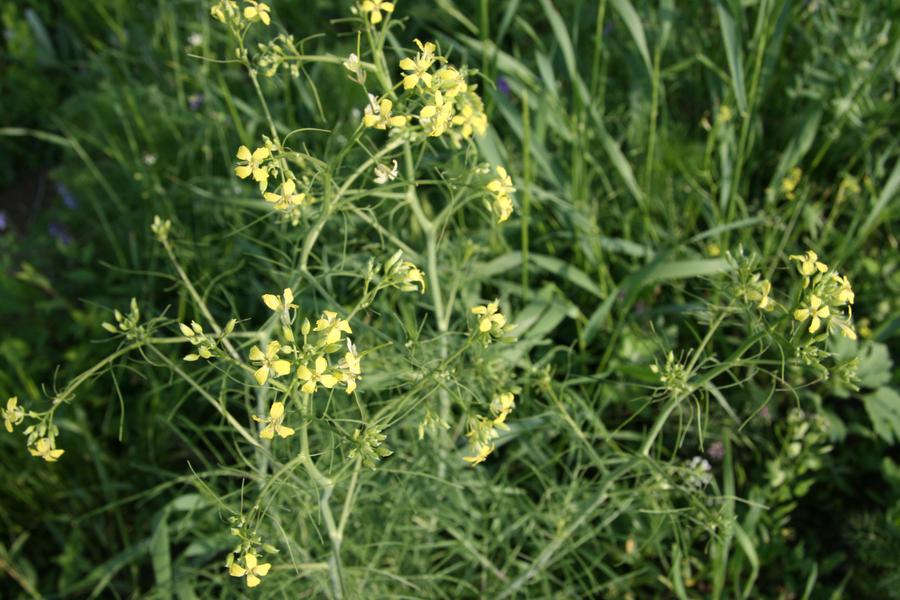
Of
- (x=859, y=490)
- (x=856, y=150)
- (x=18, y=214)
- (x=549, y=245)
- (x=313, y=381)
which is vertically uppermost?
(x=313, y=381)

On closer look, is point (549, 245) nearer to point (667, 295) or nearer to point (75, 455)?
point (667, 295)

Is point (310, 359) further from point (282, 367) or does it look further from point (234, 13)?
point (234, 13)

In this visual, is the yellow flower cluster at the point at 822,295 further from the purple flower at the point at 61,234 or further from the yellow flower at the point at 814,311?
the purple flower at the point at 61,234

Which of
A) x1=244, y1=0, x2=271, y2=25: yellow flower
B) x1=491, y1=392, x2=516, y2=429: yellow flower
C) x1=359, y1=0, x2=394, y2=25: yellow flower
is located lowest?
x1=491, y1=392, x2=516, y2=429: yellow flower

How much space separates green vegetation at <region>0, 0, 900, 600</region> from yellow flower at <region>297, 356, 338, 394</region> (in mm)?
151

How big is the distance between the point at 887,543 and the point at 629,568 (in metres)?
0.66

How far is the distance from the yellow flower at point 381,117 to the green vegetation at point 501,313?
8 centimetres

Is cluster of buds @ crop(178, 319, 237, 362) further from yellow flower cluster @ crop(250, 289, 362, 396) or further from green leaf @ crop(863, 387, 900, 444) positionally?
green leaf @ crop(863, 387, 900, 444)

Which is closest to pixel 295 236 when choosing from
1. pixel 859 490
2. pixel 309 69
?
pixel 309 69

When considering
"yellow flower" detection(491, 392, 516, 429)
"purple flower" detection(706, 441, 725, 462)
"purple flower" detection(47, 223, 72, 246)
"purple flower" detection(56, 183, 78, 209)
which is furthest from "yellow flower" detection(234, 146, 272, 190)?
"purple flower" detection(56, 183, 78, 209)

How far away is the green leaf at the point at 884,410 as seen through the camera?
85.8 inches

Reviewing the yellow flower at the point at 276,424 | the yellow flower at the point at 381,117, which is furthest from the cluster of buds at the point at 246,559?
the yellow flower at the point at 381,117

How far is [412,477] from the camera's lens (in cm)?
210

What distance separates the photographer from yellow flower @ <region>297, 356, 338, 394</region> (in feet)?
4.15
